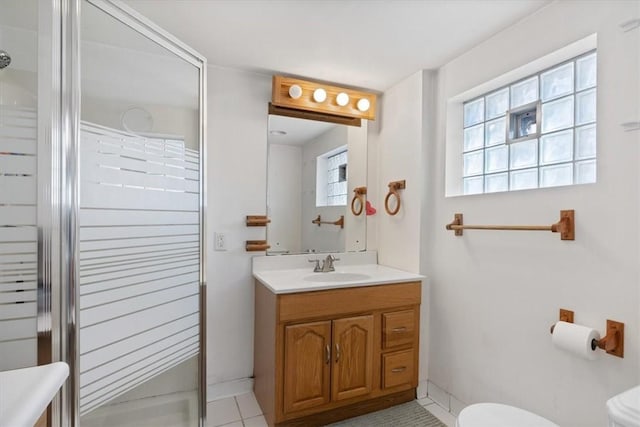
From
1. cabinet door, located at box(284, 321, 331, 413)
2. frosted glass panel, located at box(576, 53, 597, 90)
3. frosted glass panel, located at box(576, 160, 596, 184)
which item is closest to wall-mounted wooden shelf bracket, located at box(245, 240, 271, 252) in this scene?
cabinet door, located at box(284, 321, 331, 413)

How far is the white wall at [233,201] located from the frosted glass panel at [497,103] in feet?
4.84

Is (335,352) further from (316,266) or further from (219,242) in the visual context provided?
(219,242)

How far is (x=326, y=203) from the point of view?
2.47m

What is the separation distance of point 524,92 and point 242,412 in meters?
2.52

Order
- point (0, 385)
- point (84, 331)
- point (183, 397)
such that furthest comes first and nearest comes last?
point (183, 397) < point (84, 331) < point (0, 385)

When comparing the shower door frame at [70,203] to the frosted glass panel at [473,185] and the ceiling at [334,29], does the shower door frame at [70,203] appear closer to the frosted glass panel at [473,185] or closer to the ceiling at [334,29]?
the ceiling at [334,29]

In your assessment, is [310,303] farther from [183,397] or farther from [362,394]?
[183,397]

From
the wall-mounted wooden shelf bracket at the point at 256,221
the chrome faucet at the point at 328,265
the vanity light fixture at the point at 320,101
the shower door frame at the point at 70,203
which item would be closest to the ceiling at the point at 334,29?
the vanity light fixture at the point at 320,101

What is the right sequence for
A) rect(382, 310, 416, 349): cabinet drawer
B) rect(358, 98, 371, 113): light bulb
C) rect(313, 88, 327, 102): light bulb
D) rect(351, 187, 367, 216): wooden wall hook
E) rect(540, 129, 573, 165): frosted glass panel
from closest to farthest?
rect(540, 129, 573, 165): frosted glass panel < rect(382, 310, 416, 349): cabinet drawer < rect(313, 88, 327, 102): light bulb < rect(358, 98, 371, 113): light bulb < rect(351, 187, 367, 216): wooden wall hook

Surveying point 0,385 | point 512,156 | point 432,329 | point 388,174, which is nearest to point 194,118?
point 0,385

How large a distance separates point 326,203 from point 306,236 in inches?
12.3

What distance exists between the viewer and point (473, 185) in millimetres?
2021

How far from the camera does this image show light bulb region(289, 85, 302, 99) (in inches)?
84.9

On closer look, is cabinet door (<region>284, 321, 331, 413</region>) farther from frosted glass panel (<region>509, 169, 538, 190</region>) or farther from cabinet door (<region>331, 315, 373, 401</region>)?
frosted glass panel (<region>509, 169, 538, 190</region>)
